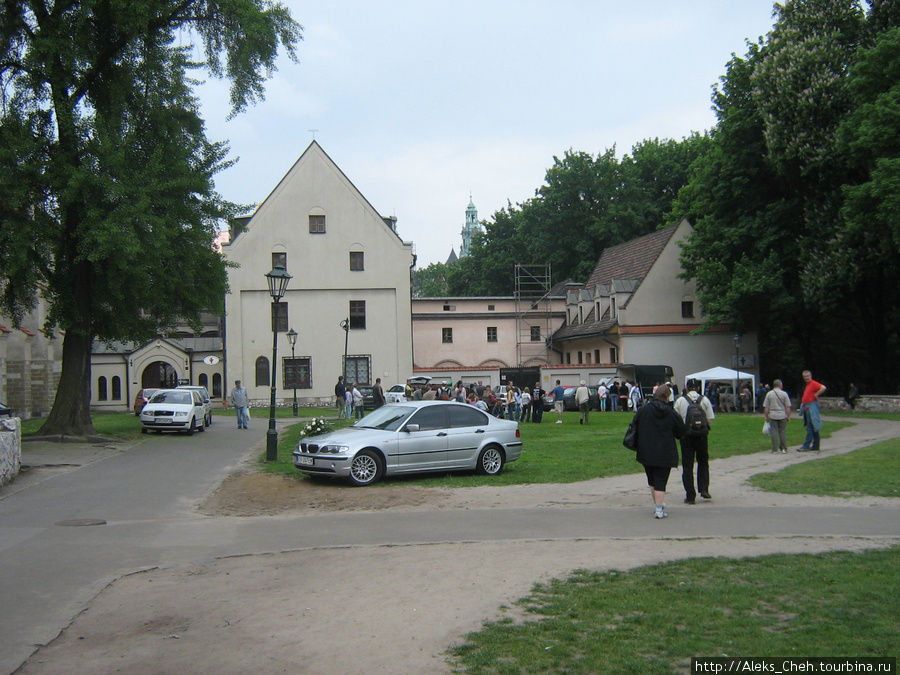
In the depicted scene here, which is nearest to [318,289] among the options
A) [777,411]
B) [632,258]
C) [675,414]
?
[632,258]

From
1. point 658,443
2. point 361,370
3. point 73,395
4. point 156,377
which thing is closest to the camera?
point 658,443

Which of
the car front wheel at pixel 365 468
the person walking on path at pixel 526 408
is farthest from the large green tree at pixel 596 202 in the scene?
the car front wheel at pixel 365 468

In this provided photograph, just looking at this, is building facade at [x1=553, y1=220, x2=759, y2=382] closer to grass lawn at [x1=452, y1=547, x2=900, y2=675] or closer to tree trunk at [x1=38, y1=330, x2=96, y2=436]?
tree trunk at [x1=38, y1=330, x2=96, y2=436]

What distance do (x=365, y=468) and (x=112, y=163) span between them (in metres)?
12.9

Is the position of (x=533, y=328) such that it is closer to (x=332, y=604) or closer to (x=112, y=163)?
(x=112, y=163)

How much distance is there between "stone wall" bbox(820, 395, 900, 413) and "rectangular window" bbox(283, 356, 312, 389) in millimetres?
30813

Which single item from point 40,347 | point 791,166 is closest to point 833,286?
point 791,166

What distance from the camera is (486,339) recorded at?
2466 inches

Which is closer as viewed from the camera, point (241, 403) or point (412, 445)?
point (412, 445)

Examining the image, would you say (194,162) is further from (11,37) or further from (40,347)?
(40,347)

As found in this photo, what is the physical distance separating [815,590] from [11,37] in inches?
992

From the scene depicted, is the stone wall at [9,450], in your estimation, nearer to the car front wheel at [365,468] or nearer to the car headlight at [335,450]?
the car headlight at [335,450]

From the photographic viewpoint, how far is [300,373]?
2142 inches

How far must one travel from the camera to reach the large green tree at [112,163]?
22.8 metres
